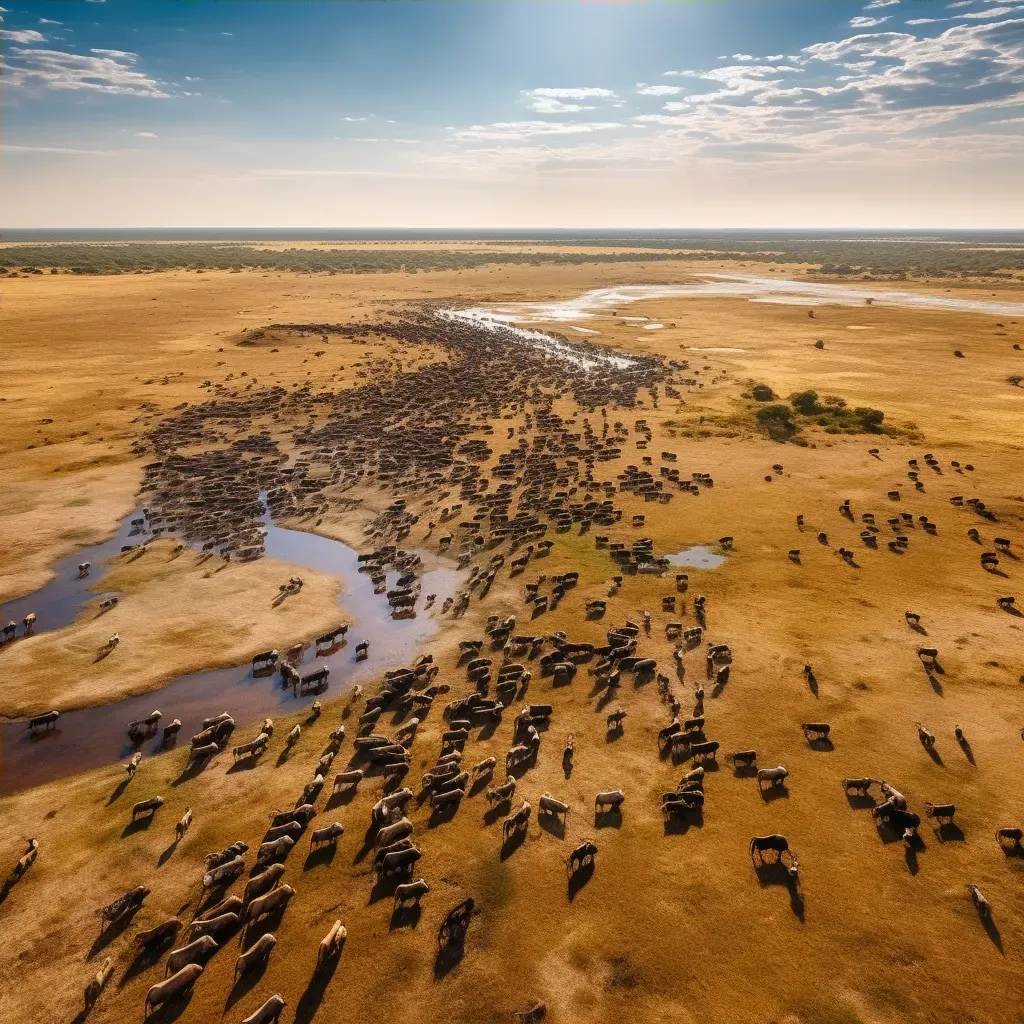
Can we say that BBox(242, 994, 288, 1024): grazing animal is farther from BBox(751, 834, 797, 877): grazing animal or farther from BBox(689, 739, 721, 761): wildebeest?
BBox(689, 739, 721, 761): wildebeest

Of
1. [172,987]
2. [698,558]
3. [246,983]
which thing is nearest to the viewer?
[172,987]

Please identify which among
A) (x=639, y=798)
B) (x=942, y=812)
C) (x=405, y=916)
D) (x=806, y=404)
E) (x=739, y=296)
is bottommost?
(x=405, y=916)

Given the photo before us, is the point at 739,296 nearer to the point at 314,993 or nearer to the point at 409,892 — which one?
the point at 409,892

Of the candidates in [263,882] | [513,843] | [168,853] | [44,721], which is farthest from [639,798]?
[44,721]

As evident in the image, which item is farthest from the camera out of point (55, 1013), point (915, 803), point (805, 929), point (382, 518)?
point (382, 518)

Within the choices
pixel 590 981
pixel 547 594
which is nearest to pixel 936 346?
pixel 547 594

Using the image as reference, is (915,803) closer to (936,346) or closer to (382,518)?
(382,518)

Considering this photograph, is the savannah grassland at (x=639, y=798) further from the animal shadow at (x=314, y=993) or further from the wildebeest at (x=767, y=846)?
the wildebeest at (x=767, y=846)
